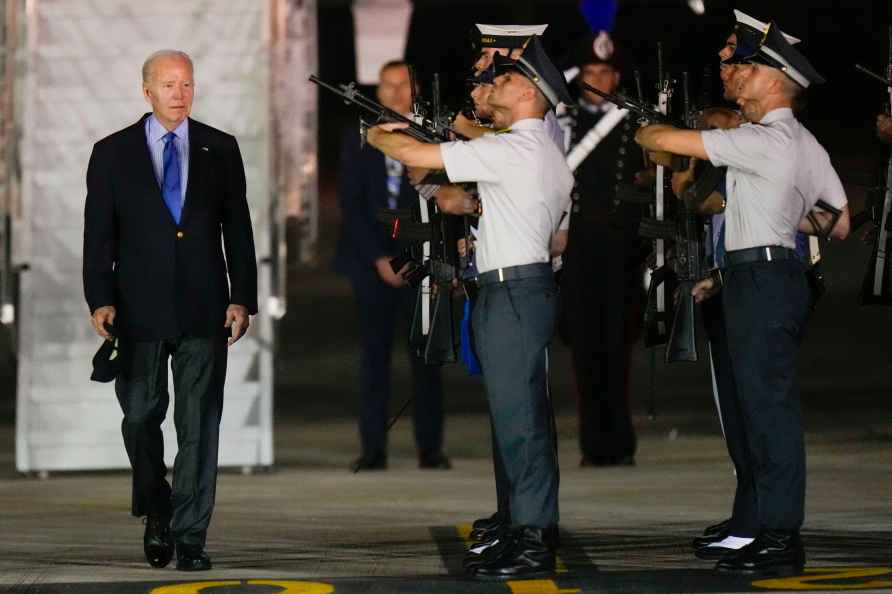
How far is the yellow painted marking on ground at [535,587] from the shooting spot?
8.54 meters

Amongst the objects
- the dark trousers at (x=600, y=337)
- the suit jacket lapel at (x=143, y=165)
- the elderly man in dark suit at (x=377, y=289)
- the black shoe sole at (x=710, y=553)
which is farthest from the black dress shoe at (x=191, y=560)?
the dark trousers at (x=600, y=337)

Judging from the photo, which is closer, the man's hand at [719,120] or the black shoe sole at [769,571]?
the black shoe sole at [769,571]

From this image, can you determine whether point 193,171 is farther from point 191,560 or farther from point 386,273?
point 386,273

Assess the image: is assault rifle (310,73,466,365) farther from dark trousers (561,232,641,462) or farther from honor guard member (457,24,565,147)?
dark trousers (561,232,641,462)

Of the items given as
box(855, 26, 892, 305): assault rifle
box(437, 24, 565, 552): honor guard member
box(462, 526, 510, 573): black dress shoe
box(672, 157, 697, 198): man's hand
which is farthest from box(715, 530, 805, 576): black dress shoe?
box(855, 26, 892, 305): assault rifle

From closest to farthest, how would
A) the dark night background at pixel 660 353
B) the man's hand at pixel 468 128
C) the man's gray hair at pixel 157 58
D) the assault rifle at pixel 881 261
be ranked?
the man's gray hair at pixel 157 58 < the man's hand at pixel 468 128 < the assault rifle at pixel 881 261 < the dark night background at pixel 660 353

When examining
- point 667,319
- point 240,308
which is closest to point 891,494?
point 667,319

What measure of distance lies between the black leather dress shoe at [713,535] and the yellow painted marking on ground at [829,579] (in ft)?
1.75

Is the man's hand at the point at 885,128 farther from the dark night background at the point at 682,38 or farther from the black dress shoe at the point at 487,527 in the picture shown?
the dark night background at the point at 682,38

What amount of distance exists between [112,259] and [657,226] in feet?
6.56

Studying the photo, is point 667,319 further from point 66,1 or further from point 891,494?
point 66,1

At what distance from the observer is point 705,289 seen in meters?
9.27

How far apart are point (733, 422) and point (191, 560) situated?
80.1 inches

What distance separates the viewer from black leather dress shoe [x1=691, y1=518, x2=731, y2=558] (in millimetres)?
9430
